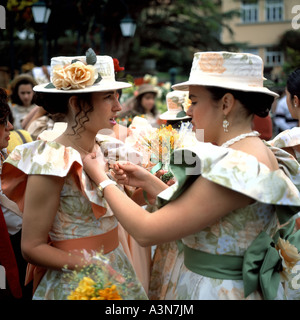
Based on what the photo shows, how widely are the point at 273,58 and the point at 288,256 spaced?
36746mm

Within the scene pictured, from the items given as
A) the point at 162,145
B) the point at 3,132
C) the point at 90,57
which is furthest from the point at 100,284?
the point at 3,132

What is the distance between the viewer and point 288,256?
2.11m

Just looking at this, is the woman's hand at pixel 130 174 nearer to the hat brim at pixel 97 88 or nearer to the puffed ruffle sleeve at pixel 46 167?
the puffed ruffle sleeve at pixel 46 167

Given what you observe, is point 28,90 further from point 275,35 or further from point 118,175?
point 275,35

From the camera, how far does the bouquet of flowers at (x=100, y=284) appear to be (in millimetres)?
1758

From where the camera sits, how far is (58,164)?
81.7 inches

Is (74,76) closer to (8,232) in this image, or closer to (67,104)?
(67,104)

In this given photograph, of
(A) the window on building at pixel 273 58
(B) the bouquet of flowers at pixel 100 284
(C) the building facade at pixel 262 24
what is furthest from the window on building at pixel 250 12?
(B) the bouquet of flowers at pixel 100 284

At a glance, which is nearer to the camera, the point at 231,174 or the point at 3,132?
the point at 231,174

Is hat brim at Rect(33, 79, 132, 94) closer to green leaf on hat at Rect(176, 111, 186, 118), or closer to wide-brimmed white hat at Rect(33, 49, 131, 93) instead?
wide-brimmed white hat at Rect(33, 49, 131, 93)

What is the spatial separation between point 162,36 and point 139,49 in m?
1.47

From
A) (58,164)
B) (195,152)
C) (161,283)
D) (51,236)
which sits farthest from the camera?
(161,283)

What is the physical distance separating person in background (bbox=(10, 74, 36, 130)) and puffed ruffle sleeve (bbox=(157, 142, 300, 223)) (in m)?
5.10

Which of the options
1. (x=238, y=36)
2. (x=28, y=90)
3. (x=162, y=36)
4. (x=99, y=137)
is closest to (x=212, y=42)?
(x=162, y=36)
